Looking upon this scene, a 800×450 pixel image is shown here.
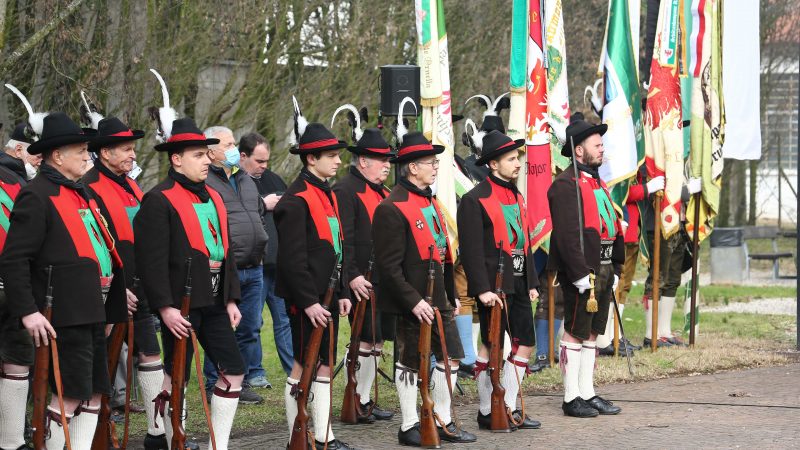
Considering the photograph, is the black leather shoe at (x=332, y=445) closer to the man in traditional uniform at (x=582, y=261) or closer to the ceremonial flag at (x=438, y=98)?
the man in traditional uniform at (x=582, y=261)

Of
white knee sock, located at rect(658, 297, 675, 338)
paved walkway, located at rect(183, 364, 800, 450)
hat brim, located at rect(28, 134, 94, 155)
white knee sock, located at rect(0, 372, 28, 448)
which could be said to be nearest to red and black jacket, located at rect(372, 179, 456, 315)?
paved walkway, located at rect(183, 364, 800, 450)

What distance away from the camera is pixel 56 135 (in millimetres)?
6711

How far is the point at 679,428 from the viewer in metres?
8.84

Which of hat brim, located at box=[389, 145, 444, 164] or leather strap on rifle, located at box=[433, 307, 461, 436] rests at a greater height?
hat brim, located at box=[389, 145, 444, 164]

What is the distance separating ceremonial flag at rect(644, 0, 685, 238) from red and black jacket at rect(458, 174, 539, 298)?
430 cm

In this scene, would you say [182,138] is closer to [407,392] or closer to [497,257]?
[407,392]

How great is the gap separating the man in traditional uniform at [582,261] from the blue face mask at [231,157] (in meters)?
2.39

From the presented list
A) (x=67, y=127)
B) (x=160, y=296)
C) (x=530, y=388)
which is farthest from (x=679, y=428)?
(x=67, y=127)

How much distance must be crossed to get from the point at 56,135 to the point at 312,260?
1884mm

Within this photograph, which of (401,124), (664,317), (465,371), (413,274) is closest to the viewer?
(413,274)

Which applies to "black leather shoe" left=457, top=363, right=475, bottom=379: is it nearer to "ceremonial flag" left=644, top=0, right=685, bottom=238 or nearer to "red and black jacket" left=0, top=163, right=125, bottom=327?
"ceremonial flag" left=644, top=0, right=685, bottom=238

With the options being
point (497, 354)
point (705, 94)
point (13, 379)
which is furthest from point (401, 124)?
point (705, 94)

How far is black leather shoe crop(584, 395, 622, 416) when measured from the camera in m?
9.41

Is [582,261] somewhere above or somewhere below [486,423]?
above
